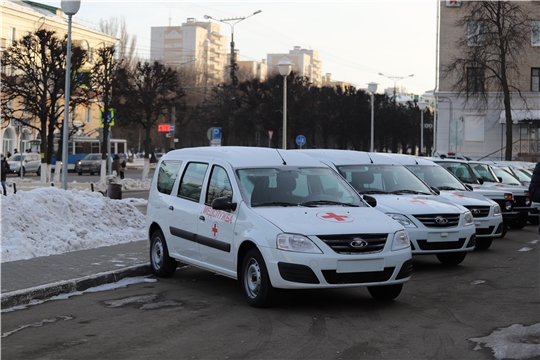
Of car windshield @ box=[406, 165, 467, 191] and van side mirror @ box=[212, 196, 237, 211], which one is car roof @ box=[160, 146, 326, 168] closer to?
van side mirror @ box=[212, 196, 237, 211]

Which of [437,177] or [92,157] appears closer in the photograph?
[437,177]

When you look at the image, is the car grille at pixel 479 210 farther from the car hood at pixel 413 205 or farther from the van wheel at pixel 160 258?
the van wheel at pixel 160 258

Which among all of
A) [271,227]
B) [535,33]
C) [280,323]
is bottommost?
[280,323]

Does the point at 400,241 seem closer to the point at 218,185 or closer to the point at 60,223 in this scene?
the point at 218,185

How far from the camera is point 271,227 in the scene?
8.63 meters

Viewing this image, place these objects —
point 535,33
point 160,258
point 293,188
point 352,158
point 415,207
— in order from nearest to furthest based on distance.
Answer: point 293,188 → point 160,258 → point 415,207 → point 352,158 → point 535,33

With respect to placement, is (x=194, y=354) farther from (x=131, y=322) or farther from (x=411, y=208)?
(x=411, y=208)

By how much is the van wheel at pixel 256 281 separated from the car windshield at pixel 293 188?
2.34ft

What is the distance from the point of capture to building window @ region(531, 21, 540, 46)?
53094 millimetres

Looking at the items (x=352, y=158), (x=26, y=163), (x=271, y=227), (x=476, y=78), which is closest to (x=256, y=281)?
(x=271, y=227)

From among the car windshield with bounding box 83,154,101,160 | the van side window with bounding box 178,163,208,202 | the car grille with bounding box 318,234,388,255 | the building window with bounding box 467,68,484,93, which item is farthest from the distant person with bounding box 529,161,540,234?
the car windshield with bounding box 83,154,101,160

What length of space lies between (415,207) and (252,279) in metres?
4.03

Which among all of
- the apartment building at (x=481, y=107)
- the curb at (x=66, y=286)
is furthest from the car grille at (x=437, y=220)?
the apartment building at (x=481, y=107)

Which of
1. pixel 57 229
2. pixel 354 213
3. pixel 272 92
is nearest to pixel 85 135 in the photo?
pixel 272 92
